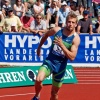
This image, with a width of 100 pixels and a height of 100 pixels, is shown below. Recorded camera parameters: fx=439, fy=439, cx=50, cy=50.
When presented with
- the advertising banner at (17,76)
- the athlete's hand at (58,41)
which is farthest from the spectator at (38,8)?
the athlete's hand at (58,41)

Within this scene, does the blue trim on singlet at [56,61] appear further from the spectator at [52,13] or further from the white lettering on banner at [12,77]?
the spectator at [52,13]

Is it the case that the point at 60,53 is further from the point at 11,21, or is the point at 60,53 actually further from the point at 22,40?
the point at 22,40

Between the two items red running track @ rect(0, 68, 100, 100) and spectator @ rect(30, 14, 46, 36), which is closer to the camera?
red running track @ rect(0, 68, 100, 100)

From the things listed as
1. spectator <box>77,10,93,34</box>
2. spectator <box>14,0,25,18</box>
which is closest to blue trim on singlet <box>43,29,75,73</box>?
spectator <box>77,10,93,34</box>

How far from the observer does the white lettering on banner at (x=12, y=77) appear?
40.0 feet

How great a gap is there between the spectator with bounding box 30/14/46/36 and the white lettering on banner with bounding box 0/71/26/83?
3386 mm

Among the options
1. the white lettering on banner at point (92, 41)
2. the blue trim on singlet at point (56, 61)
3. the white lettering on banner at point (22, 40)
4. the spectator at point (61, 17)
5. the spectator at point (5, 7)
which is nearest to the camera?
the blue trim on singlet at point (56, 61)

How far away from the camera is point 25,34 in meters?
16.1

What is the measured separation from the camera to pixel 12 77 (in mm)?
12312

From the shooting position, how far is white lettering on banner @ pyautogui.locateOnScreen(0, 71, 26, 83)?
12180 millimetres

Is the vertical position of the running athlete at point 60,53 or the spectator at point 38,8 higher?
the running athlete at point 60,53

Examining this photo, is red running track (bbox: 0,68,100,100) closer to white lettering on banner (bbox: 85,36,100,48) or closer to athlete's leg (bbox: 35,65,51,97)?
athlete's leg (bbox: 35,65,51,97)

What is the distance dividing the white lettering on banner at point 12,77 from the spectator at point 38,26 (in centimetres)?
339

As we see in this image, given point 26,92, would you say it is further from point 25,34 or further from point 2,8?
point 2,8
